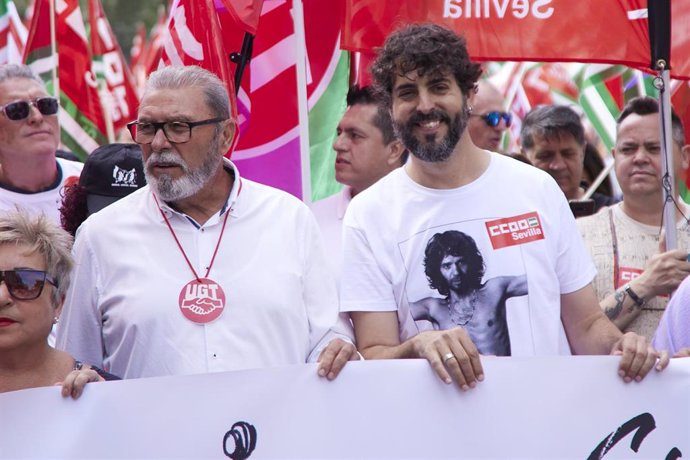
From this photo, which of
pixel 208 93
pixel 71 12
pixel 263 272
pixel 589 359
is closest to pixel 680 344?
pixel 589 359

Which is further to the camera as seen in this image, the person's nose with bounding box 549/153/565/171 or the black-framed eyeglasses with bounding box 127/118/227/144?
the person's nose with bounding box 549/153/565/171

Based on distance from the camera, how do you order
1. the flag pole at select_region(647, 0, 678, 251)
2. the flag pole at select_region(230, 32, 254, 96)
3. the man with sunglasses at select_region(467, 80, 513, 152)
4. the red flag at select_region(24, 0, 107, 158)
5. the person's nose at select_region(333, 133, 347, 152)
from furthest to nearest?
the red flag at select_region(24, 0, 107, 158) < the man with sunglasses at select_region(467, 80, 513, 152) < the person's nose at select_region(333, 133, 347, 152) < the flag pole at select_region(230, 32, 254, 96) < the flag pole at select_region(647, 0, 678, 251)

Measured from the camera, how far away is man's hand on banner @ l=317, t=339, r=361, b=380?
410cm

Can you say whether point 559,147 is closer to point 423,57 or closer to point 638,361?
point 423,57

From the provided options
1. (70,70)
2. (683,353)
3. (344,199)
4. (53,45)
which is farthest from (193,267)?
(70,70)

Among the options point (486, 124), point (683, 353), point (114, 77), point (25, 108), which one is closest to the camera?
point (683, 353)

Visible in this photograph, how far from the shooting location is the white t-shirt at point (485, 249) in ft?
14.5

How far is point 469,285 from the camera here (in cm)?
439

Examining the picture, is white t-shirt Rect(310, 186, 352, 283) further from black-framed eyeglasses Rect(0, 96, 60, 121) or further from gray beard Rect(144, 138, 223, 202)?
black-framed eyeglasses Rect(0, 96, 60, 121)

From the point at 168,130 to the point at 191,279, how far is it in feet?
1.67

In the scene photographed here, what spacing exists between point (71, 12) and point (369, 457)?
5.39 meters

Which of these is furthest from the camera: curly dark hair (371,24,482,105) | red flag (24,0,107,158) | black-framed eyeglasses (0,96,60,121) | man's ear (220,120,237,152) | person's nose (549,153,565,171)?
red flag (24,0,107,158)

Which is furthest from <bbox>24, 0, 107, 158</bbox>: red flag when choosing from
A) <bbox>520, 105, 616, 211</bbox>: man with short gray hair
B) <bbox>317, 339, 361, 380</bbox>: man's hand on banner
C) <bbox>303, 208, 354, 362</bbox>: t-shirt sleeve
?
<bbox>317, 339, 361, 380</bbox>: man's hand on banner

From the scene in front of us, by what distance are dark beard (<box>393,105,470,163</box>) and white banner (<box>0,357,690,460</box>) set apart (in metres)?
0.75
